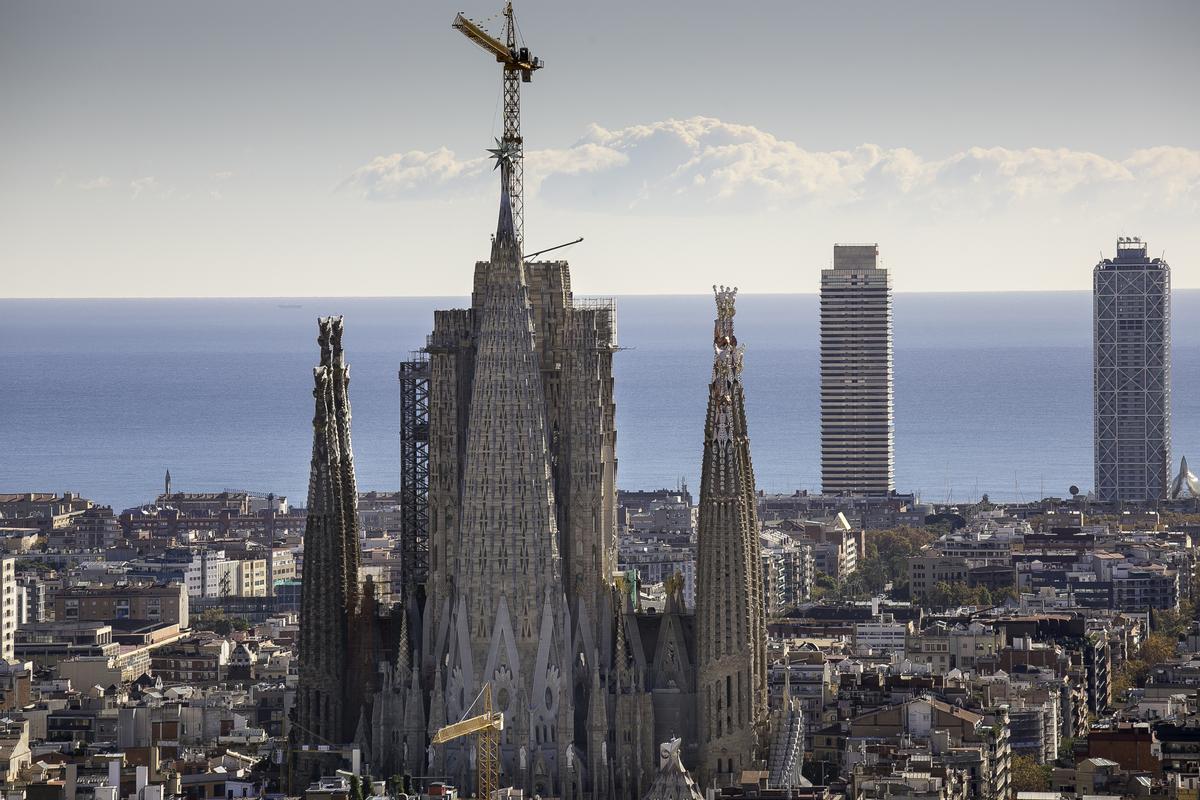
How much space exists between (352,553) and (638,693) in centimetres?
684

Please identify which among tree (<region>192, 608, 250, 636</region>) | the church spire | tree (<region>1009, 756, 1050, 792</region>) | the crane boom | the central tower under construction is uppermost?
the church spire

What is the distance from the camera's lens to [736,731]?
194ft

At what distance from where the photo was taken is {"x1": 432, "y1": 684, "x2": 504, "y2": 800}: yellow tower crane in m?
56.4

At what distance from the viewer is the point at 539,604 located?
193 feet

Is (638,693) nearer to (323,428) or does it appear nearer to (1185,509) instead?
(323,428)

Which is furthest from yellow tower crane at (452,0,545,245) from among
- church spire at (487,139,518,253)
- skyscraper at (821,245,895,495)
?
skyscraper at (821,245,895,495)

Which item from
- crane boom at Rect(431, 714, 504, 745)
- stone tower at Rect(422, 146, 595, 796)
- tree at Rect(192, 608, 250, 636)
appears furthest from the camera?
tree at Rect(192, 608, 250, 636)

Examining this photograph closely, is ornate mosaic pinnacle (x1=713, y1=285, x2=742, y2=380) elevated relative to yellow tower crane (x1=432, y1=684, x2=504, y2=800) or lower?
elevated

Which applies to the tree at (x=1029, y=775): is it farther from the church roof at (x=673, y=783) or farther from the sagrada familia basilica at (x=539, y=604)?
the church roof at (x=673, y=783)

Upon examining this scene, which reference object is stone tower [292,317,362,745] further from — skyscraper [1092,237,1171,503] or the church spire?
skyscraper [1092,237,1171,503]

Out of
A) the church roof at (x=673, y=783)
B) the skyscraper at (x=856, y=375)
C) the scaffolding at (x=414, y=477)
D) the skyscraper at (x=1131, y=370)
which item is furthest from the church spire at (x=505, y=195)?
the skyscraper at (x=1131, y=370)

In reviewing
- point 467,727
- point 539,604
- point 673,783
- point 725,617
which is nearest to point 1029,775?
point 725,617

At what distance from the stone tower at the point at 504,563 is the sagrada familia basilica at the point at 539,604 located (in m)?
0.03

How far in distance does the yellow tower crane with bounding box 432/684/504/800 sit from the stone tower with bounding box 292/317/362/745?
3.84 metres
